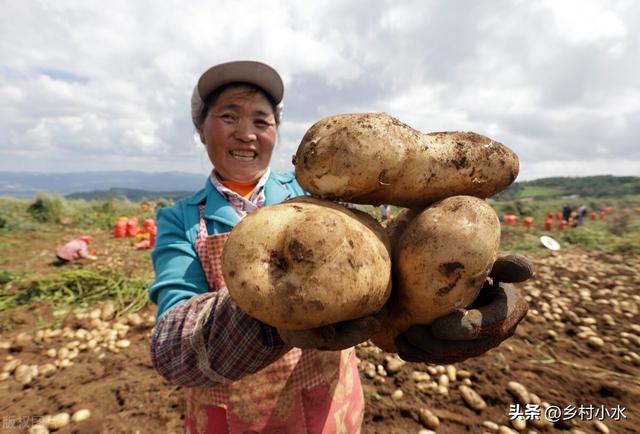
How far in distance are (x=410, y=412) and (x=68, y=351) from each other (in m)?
3.39

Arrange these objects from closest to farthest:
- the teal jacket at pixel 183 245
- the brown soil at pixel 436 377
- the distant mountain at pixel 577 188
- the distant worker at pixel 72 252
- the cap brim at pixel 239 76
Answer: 1. the teal jacket at pixel 183 245
2. the cap brim at pixel 239 76
3. the brown soil at pixel 436 377
4. the distant worker at pixel 72 252
5. the distant mountain at pixel 577 188

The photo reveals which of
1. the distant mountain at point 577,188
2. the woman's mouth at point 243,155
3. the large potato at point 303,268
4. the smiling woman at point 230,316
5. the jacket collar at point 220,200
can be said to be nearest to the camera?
the large potato at point 303,268

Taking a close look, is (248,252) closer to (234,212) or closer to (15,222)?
(234,212)

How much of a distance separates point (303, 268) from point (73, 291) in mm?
5181

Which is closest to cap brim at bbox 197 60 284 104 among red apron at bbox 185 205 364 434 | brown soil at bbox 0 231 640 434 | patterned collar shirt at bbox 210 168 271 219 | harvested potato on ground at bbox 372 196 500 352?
patterned collar shirt at bbox 210 168 271 219

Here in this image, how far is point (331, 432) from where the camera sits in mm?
1747

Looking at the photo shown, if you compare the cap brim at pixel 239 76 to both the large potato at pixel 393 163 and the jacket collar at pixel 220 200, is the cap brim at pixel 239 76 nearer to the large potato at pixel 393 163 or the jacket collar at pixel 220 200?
the jacket collar at pixel 220 200

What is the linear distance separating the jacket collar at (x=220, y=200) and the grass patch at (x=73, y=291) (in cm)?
327

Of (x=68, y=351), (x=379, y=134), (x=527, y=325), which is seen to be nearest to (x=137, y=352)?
(x=68, y=351)

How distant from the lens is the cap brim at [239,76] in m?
1.88

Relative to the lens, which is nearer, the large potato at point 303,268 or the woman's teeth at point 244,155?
the large potato at point 303,268

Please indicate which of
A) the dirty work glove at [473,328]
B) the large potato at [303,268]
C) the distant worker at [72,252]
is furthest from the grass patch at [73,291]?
the dirty work glove at [473,328]

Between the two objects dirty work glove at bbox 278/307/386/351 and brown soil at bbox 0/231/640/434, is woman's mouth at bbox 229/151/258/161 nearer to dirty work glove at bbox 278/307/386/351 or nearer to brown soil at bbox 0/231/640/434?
dirty work glove at bbox 278/307/386/351

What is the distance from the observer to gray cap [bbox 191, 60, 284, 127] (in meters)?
1.88
